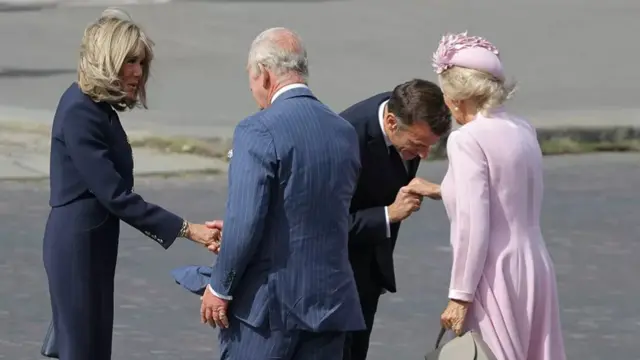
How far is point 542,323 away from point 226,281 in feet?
3.64

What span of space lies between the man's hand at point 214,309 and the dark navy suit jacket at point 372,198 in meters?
0.76

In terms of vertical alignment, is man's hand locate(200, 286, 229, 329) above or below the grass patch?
above

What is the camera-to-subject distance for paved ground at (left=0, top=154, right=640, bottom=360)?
7.15 meters

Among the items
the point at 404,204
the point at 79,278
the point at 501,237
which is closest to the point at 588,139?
the point at 404,204

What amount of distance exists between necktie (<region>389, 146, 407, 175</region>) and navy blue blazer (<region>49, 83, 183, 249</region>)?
88 centimetres

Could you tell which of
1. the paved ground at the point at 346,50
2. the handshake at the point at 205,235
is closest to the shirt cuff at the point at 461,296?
the handshake at the point at 205,235

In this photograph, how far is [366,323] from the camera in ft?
17.8

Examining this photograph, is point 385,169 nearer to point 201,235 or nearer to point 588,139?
point 201,235

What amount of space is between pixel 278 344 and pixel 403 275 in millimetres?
3963

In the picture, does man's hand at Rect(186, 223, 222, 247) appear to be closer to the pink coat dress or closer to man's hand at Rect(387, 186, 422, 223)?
man's hand at Rect(387, 186, 422, 223)

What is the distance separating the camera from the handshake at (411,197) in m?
4.75

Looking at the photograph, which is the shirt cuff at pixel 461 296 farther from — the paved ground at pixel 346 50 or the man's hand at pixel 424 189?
the paved ground at pixel 346 50

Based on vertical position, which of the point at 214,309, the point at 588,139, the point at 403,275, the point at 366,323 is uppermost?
the point at 214,309

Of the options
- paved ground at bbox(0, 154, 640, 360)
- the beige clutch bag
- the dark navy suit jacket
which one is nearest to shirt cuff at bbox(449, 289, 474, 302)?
the beige clutch bag
